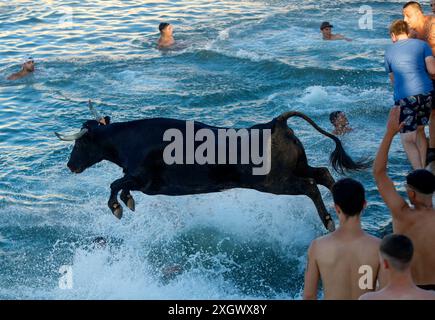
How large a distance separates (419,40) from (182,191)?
3134mm

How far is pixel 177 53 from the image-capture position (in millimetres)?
17281

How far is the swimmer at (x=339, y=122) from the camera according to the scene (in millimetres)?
11742

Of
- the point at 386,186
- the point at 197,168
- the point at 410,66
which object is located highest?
the point at 410,66

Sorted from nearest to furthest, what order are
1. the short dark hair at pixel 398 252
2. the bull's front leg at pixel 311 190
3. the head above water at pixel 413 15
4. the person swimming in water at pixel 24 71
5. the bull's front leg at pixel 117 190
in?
the short dark hair at pixel 398 252 < the bull's front leg at pixel 117 190 < the bull's front leg at pixel 311 190 < the head above water at pixel 413 15 < the person swimming in water at pixel 24 71

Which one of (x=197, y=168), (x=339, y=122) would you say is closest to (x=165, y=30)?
(x=339, y=122)

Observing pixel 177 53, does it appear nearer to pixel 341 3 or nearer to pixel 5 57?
pixel 5 57

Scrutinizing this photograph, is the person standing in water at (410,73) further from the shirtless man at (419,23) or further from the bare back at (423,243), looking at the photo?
the bare back at (423,243)

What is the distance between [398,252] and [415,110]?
14.3ft

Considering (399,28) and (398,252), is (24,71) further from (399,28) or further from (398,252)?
(398,252)

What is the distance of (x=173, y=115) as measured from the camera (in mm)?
13523

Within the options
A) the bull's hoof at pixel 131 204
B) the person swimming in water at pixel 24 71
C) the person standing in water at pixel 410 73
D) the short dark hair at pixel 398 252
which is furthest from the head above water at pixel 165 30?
the short dark hair at pixel 398 252

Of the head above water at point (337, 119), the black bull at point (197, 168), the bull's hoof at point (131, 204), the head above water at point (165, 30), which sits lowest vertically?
the head above water at point (337, 119)

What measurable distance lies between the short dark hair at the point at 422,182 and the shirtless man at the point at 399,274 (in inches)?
43.8

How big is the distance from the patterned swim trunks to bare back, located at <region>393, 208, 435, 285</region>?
3.06 meters
